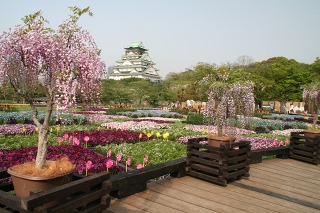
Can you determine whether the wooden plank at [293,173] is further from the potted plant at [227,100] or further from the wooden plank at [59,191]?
the wooden plank at [59,191]

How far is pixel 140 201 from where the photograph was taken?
4.57 meters

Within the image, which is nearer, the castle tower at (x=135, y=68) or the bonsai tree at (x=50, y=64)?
the bonsai tree at (x=50, y=64)

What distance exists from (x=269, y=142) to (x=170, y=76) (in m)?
72.7

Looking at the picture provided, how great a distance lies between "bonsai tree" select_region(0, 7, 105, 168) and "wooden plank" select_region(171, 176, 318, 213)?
2.91 metres

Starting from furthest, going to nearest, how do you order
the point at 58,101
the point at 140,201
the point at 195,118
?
the point at 195,118 → the point at 140,201 → the point at 58,101

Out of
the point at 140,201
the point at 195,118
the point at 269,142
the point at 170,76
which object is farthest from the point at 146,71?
the point at 140,201

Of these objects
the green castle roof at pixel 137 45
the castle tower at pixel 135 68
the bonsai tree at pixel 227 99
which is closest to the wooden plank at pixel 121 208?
the bonsai tree at pixel 227 99

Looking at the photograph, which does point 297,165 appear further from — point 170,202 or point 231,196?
point 170,202

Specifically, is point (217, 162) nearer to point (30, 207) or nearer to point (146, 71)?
point (30, 207)

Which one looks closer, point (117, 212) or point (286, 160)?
point (117, 212)

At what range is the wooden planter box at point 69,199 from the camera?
2.79 meters

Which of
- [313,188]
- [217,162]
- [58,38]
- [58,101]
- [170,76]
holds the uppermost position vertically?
[170,76]

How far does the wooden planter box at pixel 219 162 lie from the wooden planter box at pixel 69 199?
2.65 metres

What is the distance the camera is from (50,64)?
3496mm
